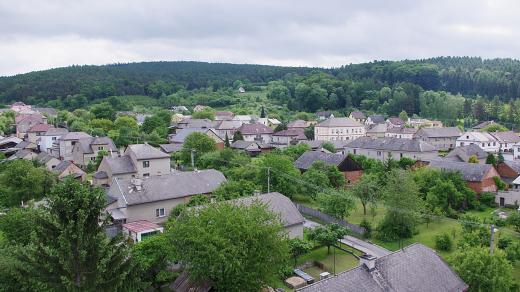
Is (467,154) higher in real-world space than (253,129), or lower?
higher

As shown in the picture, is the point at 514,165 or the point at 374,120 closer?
the point at 514,165

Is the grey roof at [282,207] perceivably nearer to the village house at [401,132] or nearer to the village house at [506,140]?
the village house at [506,140]

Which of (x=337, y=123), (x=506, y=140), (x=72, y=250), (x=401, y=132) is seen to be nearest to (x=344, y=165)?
(x=72, y=250)

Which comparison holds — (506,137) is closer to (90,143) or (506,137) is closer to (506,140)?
(506,140)

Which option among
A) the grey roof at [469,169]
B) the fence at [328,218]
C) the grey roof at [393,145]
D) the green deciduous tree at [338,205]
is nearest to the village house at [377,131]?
the grey roof at [393,145]

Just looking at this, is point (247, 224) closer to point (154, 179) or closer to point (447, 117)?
point (154, 179)

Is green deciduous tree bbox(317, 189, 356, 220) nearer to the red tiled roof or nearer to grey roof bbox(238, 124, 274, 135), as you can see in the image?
the red tiled roof
